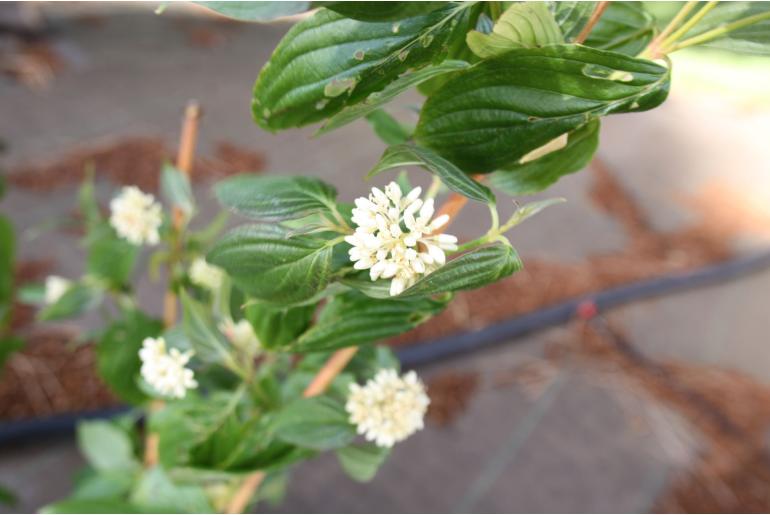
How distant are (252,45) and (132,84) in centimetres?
49

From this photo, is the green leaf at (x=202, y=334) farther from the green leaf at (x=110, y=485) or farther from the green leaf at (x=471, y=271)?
the green leaf at (x=110, y=485)

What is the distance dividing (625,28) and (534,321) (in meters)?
1.12

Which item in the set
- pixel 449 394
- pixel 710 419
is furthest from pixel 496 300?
pixel 710 419

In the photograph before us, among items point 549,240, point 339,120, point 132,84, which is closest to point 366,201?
point 339,120

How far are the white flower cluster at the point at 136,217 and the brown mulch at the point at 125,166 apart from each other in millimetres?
939

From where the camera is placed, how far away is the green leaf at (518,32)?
0.26 meters

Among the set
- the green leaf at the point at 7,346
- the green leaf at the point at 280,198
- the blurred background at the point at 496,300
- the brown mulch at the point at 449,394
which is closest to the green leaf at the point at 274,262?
the green leaf at the point at 280,198

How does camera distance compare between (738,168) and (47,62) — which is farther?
(738,168)

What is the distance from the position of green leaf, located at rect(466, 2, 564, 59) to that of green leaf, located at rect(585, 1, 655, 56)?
0.08 metres

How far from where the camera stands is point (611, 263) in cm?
161

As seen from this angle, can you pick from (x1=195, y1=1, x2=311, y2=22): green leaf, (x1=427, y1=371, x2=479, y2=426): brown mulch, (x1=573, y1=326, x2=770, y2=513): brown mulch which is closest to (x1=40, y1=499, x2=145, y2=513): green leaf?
(x1=195, y1=1, x2=311, y2=22): green leaf

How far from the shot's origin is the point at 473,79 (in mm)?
278

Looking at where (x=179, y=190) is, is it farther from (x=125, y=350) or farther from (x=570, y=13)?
(x=570, y=13)

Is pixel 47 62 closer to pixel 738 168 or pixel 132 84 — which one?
pixel 132 84
